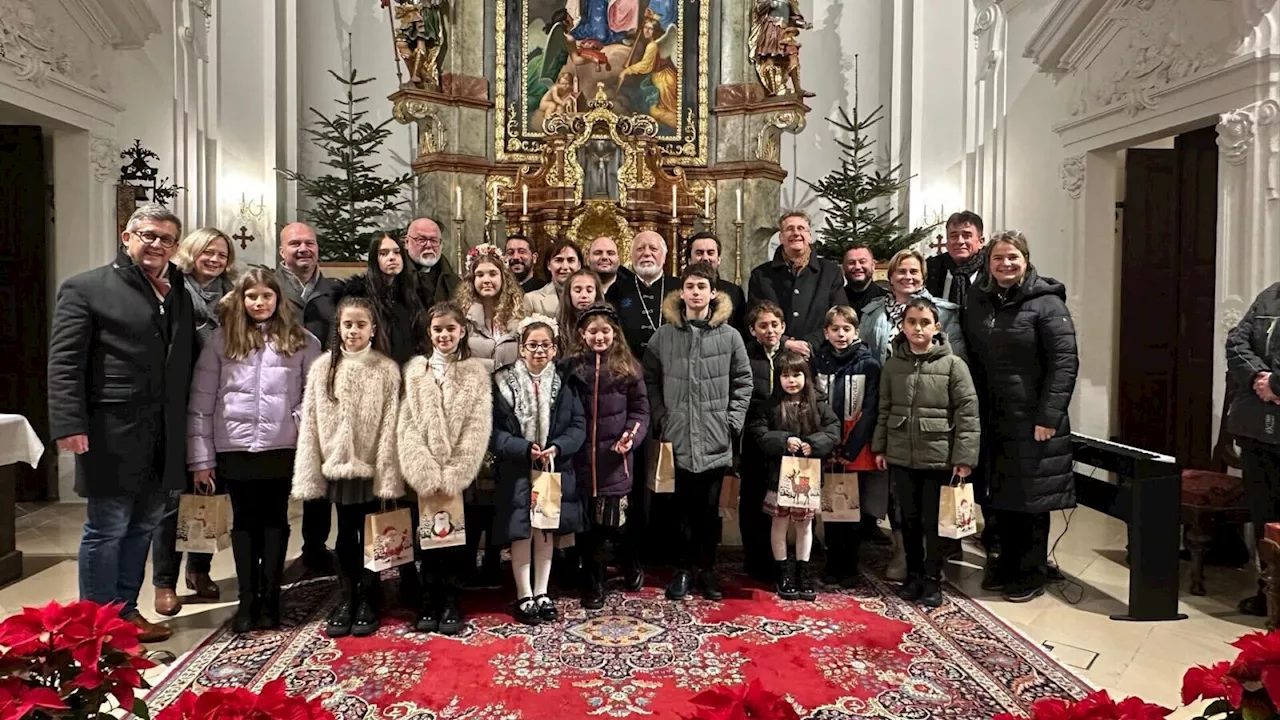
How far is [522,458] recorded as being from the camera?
3.48 metres

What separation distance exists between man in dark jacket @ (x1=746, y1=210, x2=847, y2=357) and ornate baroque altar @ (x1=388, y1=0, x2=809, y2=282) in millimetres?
3303

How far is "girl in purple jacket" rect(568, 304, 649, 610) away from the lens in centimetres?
365

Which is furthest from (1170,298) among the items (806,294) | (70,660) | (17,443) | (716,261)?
(17,443)

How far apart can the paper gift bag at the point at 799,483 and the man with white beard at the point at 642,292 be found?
3.21 feet

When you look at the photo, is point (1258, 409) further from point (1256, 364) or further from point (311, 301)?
point (311, 301)

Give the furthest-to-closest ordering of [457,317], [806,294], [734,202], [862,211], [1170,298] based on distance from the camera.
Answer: [734,202] → [862,211] → [1170,298] → [806,294] → [457,317]

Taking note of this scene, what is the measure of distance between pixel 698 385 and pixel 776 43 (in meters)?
5.49

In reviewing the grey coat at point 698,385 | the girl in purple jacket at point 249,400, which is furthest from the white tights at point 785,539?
the girl in purple jacket at point 249,400

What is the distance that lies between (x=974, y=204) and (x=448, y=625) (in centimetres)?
670

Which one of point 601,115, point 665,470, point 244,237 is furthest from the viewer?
point 601,115

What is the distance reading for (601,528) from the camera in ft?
12.5

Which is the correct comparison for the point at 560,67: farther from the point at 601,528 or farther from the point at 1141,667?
the point at 1141,667

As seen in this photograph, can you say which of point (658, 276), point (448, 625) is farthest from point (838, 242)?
point (448, 625)

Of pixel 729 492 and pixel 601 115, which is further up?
pixel 601 115
